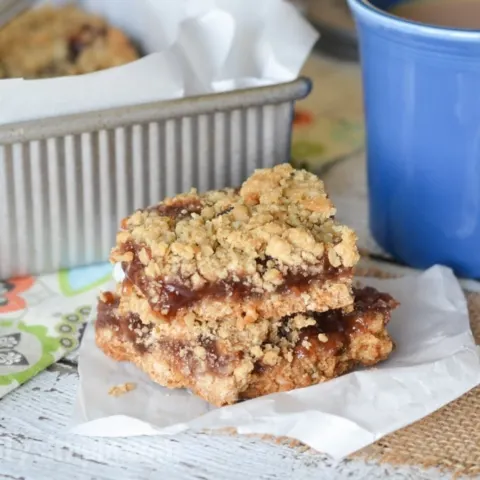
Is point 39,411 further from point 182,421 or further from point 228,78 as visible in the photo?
point 228,78

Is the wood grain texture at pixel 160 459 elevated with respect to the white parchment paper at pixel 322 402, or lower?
lower

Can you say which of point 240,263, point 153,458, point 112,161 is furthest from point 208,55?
Answer: point 153,458

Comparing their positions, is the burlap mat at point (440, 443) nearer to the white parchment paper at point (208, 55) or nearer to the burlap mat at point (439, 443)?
the burlap mat at point (439, 443)

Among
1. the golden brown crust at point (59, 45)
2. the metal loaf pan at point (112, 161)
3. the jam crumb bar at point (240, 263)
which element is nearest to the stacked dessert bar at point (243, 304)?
the jam crumb bar at point (240, 263)

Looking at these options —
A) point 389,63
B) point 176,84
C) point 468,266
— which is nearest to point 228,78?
point 176,84

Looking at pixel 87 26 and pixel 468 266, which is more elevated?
pixel 87 26
